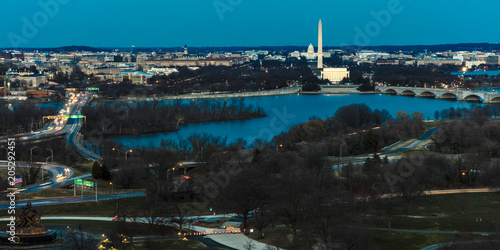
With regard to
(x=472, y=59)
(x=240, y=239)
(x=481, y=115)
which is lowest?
(x=240, y=239)

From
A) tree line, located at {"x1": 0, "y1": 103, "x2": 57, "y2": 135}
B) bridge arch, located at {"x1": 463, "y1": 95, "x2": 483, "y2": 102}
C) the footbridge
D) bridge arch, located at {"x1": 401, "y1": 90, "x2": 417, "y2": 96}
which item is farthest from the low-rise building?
tree line, located at {"x1": 0, "y1": 103, "x2": 57, "y2": 135}

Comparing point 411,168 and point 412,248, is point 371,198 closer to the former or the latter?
point 412,248

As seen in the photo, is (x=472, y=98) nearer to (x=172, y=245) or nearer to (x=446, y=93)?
(x=446, y=93)

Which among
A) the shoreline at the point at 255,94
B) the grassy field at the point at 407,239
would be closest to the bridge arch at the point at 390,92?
the shoreline at the point at 255,94

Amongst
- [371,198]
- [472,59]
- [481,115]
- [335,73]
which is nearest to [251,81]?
[335,73]

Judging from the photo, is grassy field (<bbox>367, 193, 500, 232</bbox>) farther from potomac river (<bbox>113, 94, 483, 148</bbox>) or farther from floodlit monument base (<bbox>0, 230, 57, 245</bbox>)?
potomac river (<bbox>113, 94, 483, 148</bbox>)

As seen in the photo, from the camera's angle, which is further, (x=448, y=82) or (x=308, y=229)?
(x=448, y=82)
